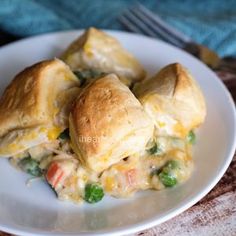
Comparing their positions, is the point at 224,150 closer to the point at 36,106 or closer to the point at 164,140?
the point at 164,140

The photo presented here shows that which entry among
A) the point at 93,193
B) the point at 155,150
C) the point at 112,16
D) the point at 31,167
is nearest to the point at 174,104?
the point at 155,150

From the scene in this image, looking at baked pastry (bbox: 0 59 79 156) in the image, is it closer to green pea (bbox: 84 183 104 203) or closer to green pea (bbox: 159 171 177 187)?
green pea (bbox: 84 183 104 203)

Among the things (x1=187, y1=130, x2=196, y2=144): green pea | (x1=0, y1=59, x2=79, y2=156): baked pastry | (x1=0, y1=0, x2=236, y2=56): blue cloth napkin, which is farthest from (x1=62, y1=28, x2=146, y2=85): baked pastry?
(x1=0, y1=0, x2=236, y2=56): blue cloth napkin

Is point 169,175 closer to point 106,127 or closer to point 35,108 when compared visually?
point 106,127

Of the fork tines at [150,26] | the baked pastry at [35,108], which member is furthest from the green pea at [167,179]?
the fork tines at [150,26]

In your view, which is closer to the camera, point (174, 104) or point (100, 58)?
point (174, 104)

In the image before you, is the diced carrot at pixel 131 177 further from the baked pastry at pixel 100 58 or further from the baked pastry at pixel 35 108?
A: the baked pastry at pixel 100 58

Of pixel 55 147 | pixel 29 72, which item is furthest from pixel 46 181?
pixel 29 72
